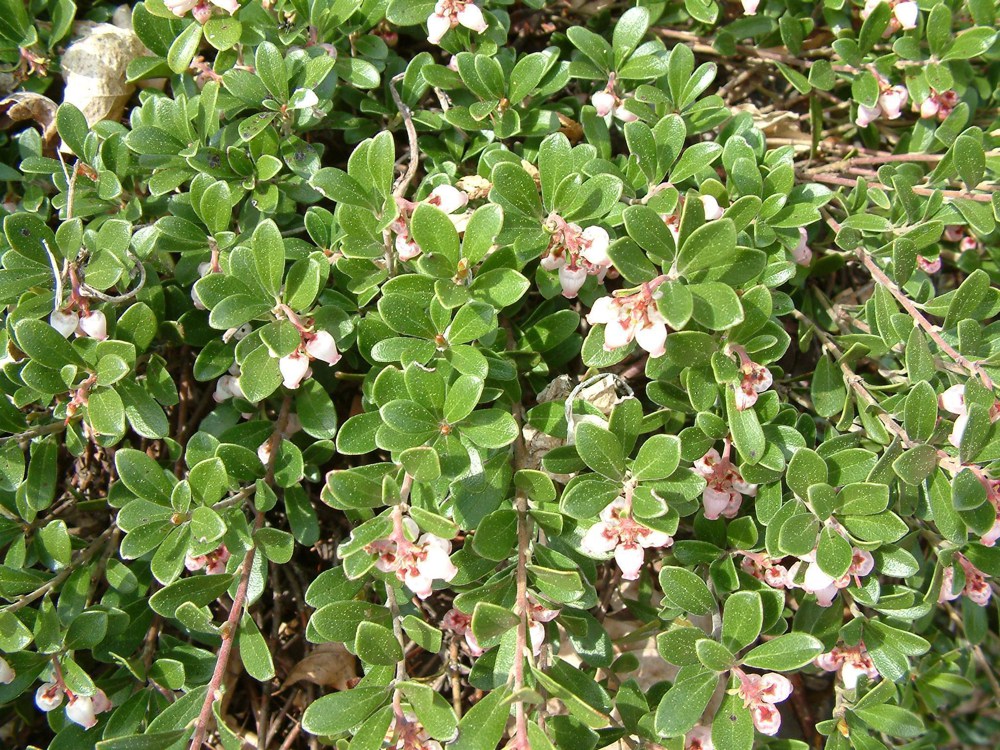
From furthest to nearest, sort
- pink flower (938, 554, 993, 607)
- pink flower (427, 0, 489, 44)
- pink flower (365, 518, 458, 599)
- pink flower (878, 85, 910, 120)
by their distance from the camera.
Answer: pink flower (878, 85, 910, 120) < pink flower (427, 0, 489, 44) < pink flower (938, 554, 993, 607) < pink flower (365, 518, 458, 599)

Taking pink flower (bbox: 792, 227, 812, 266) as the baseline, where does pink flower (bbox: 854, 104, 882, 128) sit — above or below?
above

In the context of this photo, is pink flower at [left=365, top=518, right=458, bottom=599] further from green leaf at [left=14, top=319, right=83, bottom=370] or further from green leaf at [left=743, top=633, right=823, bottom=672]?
green leaf at [left=14, top=319, right=83, bottom=370]

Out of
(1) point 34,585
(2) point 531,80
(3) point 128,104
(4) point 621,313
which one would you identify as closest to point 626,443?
(4) point 621,313

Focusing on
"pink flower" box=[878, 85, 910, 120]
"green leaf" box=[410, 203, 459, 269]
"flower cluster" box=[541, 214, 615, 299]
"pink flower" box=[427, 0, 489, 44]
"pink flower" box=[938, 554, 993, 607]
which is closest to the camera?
"green leaf" box=[410, 203, 459, 269]

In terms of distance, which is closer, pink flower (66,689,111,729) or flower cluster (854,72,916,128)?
pink flower (66,689,111,729)

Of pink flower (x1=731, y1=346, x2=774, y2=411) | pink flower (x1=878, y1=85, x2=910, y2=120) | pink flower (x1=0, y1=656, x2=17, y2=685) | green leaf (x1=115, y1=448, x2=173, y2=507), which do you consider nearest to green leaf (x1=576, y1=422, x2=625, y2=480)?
pink flower (x1=731, y1=346, x2=774, y2=411)

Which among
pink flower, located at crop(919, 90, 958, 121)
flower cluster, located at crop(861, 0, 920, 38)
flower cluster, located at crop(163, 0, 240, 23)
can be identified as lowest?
pink flower, located at crop(919, 90, 958, 121)
